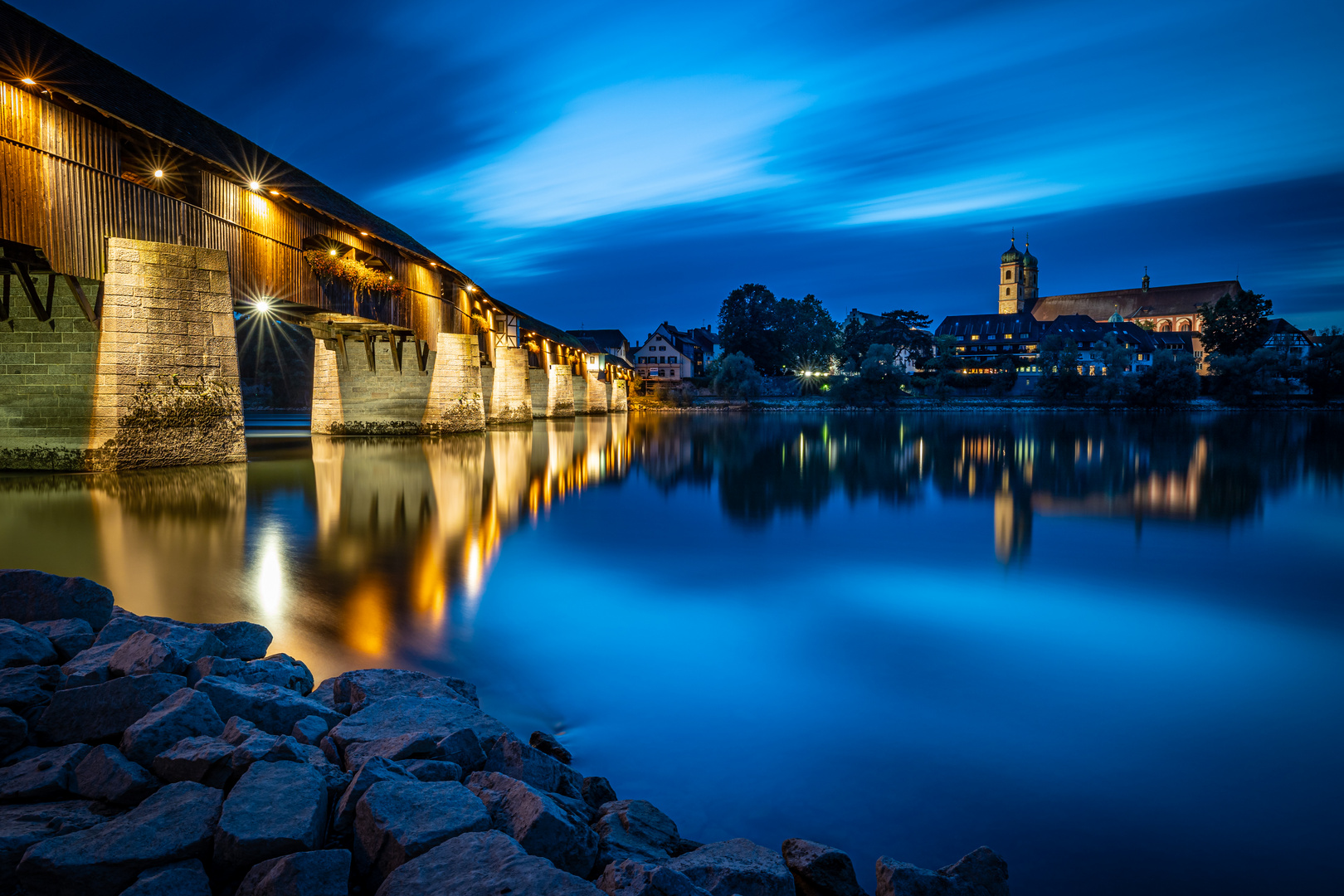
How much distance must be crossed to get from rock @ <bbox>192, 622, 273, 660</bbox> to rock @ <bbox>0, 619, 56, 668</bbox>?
32.9 inches

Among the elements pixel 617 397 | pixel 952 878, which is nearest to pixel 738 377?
pixel 617 397

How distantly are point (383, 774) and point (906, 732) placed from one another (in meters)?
2.65

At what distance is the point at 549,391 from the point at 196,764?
167 ft

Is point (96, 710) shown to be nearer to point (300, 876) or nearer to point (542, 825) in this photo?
point (300, 876)

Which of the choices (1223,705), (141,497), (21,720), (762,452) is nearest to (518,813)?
(21,720)

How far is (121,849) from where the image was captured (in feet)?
6.94

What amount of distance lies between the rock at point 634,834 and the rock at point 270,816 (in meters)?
0.93

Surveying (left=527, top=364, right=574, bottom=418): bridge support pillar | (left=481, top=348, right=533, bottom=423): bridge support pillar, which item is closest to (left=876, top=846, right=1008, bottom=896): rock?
(left=481, top=348, right=533, bottom=423): bridge support pillar

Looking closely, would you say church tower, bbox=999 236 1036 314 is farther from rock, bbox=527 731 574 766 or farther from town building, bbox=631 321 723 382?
rock, bbox=527 731 574 766

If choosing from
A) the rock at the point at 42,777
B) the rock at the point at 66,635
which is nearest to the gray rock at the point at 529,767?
the rock at the point at 42,777

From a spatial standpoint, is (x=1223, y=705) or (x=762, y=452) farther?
(x=762, y=452)

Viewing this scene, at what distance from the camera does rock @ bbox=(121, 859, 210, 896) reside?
2.03 meters

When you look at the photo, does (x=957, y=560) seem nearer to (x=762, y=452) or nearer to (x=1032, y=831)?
(x=1032, y=831)

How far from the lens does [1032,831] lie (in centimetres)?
299
